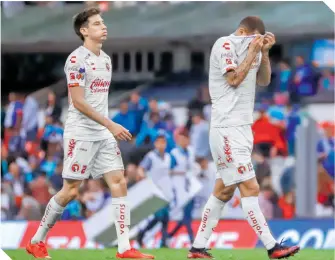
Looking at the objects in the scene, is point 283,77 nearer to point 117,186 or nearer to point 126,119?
point 126,119

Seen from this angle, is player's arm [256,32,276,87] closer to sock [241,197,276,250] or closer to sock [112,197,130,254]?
sock [241,197,276,250]

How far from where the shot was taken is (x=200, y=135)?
21.7 metres

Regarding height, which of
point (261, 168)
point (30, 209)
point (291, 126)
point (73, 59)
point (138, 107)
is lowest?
point (30, 209)

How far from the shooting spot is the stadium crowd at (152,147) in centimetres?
2047

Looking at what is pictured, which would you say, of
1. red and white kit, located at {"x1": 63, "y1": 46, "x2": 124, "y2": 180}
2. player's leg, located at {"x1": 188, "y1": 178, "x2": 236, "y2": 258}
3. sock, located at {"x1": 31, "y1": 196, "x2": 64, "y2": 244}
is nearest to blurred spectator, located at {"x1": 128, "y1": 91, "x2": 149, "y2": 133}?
sock, located at {"x1": 31, "y1": 196, "x2": 64, "y2": 244}

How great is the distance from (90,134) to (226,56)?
5.15 feet

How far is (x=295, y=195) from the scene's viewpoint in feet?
65.7

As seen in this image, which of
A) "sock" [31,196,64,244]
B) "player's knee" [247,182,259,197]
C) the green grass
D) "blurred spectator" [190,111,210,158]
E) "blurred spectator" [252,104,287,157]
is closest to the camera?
"player's knee" [247,182,259,197]

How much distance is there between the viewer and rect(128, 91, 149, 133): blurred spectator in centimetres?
2192

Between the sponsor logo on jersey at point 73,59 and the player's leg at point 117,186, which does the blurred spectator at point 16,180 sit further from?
the sponsor logo on jersey at point 73,59

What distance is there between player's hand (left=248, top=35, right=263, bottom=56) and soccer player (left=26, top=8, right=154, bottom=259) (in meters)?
1.47

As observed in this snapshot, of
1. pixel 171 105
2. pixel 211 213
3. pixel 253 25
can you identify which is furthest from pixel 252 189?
pixel 171 105

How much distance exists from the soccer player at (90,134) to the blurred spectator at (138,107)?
10.5 meters

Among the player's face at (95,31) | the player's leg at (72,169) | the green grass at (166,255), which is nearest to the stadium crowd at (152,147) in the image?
the green grass at (166,255)
